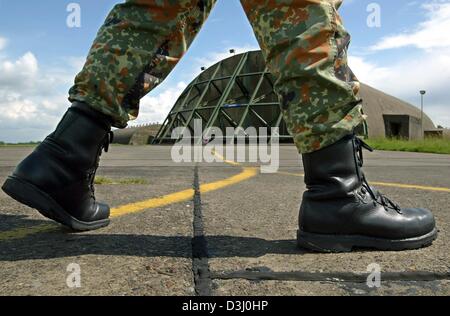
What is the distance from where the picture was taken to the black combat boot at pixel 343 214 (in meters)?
1.31

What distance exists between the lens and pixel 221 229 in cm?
158

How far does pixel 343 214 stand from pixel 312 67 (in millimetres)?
439

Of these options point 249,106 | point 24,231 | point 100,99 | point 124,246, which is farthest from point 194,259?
point 249,106

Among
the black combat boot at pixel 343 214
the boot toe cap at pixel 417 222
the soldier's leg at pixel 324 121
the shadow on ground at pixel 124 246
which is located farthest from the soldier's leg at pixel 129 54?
the boot toe cap at pixel 417 222

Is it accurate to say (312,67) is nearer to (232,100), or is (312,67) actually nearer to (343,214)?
(343,214)

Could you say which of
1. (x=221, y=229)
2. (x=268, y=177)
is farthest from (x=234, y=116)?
(x=221, y=229)

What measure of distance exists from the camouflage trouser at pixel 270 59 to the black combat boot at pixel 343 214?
65 mm

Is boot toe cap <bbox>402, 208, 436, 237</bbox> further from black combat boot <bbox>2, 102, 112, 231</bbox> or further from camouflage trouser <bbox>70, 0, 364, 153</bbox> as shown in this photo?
black combat boot <bbox>2, 102, 112, 231</bbox>

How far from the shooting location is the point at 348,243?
4.29 ft

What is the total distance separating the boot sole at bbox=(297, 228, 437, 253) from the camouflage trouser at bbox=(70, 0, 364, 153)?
0.26 m

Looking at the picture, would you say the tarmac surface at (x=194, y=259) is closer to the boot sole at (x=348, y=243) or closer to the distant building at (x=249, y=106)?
the boot sole at (x=348, y=243)

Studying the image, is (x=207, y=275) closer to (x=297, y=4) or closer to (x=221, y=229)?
(x=221, y=229)

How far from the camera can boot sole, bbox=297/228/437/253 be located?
1.29 meters

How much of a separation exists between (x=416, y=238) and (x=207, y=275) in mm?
695
